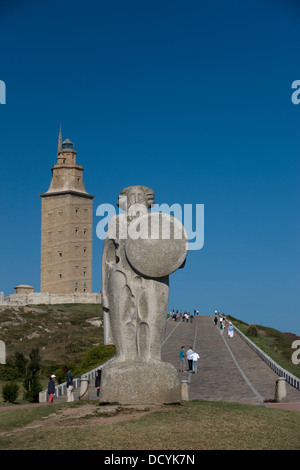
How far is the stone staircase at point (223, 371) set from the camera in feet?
68.4

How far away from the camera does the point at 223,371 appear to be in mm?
28016

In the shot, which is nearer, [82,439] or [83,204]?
[82,439]

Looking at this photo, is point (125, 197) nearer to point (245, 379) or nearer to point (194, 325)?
point (245, 379)

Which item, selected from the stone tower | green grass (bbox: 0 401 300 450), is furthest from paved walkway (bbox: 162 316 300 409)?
the stone tower

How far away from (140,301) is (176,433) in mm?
3038

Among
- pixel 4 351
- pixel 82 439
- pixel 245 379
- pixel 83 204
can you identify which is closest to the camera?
pixel 82 439

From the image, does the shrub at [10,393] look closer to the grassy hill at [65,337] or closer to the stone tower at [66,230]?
the grassy hill at [65,337]

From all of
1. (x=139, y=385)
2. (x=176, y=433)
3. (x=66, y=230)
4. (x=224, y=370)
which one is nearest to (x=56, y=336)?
(x=224, y=370)

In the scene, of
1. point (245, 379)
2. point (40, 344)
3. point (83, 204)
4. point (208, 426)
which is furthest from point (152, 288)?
point (83, 204)

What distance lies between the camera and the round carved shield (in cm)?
1241

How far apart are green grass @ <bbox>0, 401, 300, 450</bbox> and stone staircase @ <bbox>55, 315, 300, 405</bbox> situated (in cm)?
710

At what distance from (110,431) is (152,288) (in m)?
3.05

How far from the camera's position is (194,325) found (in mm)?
55219
